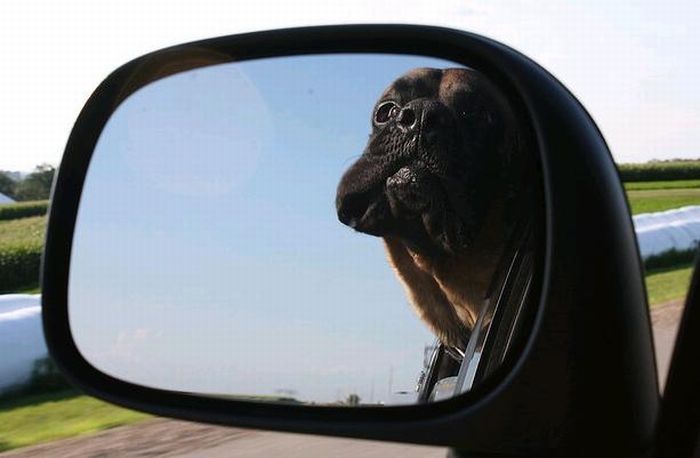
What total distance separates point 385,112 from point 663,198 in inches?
423

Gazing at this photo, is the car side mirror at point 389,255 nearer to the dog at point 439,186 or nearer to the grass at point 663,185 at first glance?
the dog at point 439,186

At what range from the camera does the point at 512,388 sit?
1.66 m

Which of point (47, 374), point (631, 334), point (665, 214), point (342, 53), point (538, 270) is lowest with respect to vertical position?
point (47, 374)

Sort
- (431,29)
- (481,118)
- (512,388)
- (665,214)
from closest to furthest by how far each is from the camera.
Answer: (512,388)
(481,118)
(431,29)
(665,214)

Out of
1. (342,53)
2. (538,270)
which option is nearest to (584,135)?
(538,270)

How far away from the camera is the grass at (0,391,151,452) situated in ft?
19.5

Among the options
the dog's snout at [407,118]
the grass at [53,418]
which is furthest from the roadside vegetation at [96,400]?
the dog's snout at [407,118]

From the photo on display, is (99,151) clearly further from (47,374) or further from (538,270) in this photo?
(47,374)

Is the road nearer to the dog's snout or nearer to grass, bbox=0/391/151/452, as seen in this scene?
grass, bbox=0/391/151/452

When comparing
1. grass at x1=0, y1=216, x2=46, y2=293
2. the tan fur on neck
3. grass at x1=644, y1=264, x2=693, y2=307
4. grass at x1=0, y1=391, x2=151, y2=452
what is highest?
the tan fur on neck

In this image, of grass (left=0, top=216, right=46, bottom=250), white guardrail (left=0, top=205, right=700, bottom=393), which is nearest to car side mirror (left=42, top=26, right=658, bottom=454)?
white guardrail (left=0, top=205, right=700, bottom=393)

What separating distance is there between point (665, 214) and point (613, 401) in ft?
23.9

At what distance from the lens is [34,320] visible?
28.2ft

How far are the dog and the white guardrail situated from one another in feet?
19.2
